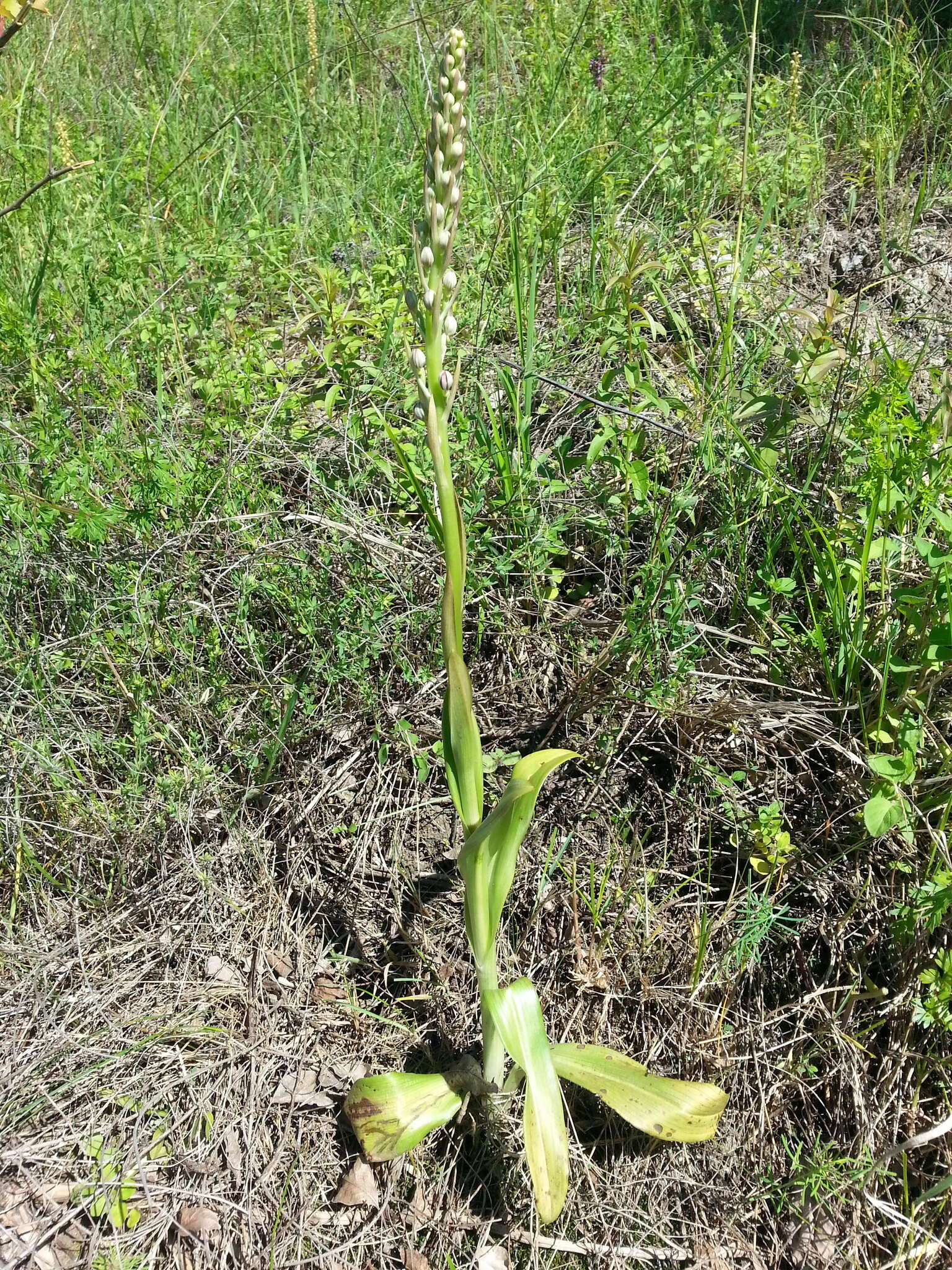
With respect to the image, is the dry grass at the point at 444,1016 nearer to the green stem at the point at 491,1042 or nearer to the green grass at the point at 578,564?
the green grass at the point at 578,564

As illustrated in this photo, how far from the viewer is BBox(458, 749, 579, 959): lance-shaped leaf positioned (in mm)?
1564

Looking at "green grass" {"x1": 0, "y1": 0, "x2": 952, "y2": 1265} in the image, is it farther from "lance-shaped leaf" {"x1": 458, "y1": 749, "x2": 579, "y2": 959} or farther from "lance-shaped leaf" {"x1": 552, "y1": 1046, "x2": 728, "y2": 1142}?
"lance-shaped leaf" {"x1": 458, "y1": 749, "x2": 579, "y2": 959}

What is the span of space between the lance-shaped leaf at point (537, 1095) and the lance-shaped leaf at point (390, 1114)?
277 millimetres

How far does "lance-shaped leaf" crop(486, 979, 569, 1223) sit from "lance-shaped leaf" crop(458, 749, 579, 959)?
0.11 meters

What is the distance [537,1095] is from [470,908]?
0.36 meters

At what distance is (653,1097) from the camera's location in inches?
71.0

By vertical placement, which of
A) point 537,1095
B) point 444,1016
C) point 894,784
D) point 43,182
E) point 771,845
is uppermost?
point 43,182

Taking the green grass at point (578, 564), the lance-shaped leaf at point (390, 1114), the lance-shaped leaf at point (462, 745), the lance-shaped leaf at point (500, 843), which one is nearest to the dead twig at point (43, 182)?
the green grass at point (578, 564)

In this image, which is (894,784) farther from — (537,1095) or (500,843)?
(537,1095)

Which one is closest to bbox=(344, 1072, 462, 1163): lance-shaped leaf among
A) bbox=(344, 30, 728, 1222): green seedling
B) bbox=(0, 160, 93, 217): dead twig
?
bbox=(344, 30, 728, 1222): green seedling

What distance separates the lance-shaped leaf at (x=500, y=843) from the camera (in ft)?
5.13

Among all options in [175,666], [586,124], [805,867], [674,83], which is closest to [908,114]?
[674,83]

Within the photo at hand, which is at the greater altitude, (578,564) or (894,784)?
(578,564)

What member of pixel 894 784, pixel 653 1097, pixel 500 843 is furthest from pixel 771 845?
pixel 500 843
